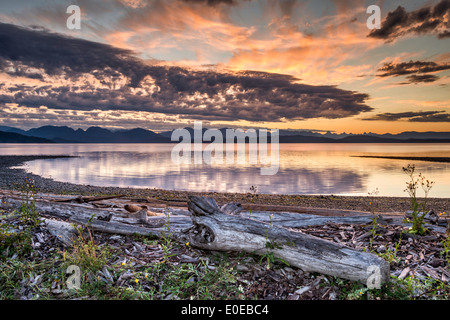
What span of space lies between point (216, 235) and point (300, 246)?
1398mm

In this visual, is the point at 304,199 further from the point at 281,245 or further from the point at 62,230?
the point at 62,230

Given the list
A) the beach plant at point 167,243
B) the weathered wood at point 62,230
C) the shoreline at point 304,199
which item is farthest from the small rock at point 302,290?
the shoreline at point 304,199

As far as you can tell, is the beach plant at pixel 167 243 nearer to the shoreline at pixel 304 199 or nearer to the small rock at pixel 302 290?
the small rock at pixel 302 290

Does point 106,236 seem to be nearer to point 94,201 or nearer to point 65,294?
point 65,294

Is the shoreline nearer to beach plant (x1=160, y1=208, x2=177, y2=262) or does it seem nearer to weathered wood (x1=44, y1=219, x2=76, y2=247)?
weathered wood (x1=44, y1=219, x2=76, y2=247)

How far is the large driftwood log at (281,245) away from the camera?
4.23 m

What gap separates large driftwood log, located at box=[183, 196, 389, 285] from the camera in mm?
4227

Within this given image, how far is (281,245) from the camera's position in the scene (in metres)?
4.65

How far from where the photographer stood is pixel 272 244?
4656 mm

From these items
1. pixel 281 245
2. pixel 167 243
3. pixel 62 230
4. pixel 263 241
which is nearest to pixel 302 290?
pixel 281 245

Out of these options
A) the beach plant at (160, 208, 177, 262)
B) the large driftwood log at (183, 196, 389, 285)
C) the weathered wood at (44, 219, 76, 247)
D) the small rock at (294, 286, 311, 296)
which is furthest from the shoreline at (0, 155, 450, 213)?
the small rock at (294, 286, 311, 296)

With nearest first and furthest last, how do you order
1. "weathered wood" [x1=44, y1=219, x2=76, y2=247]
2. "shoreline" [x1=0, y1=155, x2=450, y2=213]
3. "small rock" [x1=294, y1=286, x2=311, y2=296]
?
"small rock" [x1=294, y1=286, x2=311, y2=296], "weathered wood" [x1=44, y1=219, x2=76, y2=247], "shoreline" [x1=0, y1=155, x2=450, y2=213]
